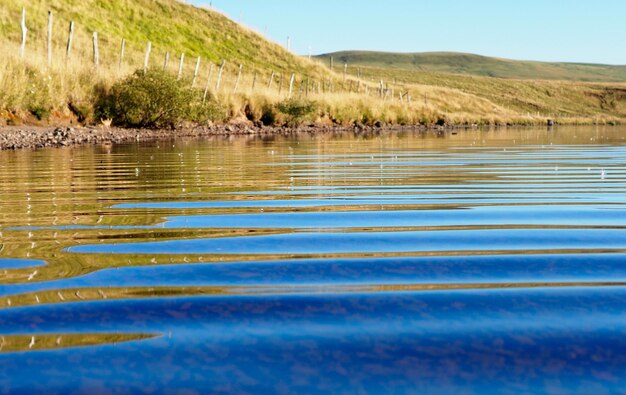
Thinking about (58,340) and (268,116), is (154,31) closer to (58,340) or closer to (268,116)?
(268,116)

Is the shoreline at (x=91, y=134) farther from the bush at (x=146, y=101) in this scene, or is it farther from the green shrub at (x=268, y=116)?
the green shrub at (x=268, y=116)

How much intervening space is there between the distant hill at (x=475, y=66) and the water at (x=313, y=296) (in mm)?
168624

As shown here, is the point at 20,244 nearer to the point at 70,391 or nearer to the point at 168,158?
the point at 70,391

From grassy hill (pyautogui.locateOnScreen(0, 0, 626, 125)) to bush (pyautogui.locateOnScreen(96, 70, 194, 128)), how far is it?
19.0 inches

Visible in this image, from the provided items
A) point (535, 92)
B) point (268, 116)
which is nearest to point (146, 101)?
point (268, 116)

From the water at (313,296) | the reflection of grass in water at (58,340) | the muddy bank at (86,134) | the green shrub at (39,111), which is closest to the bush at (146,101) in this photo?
the muddy bank at (86,134)

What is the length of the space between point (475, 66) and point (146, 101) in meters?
165

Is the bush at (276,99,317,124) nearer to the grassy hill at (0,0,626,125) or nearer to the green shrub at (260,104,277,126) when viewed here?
the grassy hill at (0,0,626,125)

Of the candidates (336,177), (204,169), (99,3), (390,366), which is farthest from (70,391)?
(99,3)

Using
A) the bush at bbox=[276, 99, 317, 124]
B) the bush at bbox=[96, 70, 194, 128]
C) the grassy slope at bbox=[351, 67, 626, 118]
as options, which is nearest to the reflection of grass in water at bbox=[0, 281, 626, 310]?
the bush at bbox=[96, 70, 194, 128]

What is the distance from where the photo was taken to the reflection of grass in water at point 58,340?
2.42 metres

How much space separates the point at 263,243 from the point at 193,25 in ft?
213

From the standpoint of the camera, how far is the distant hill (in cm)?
17562

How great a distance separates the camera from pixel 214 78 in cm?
5141
